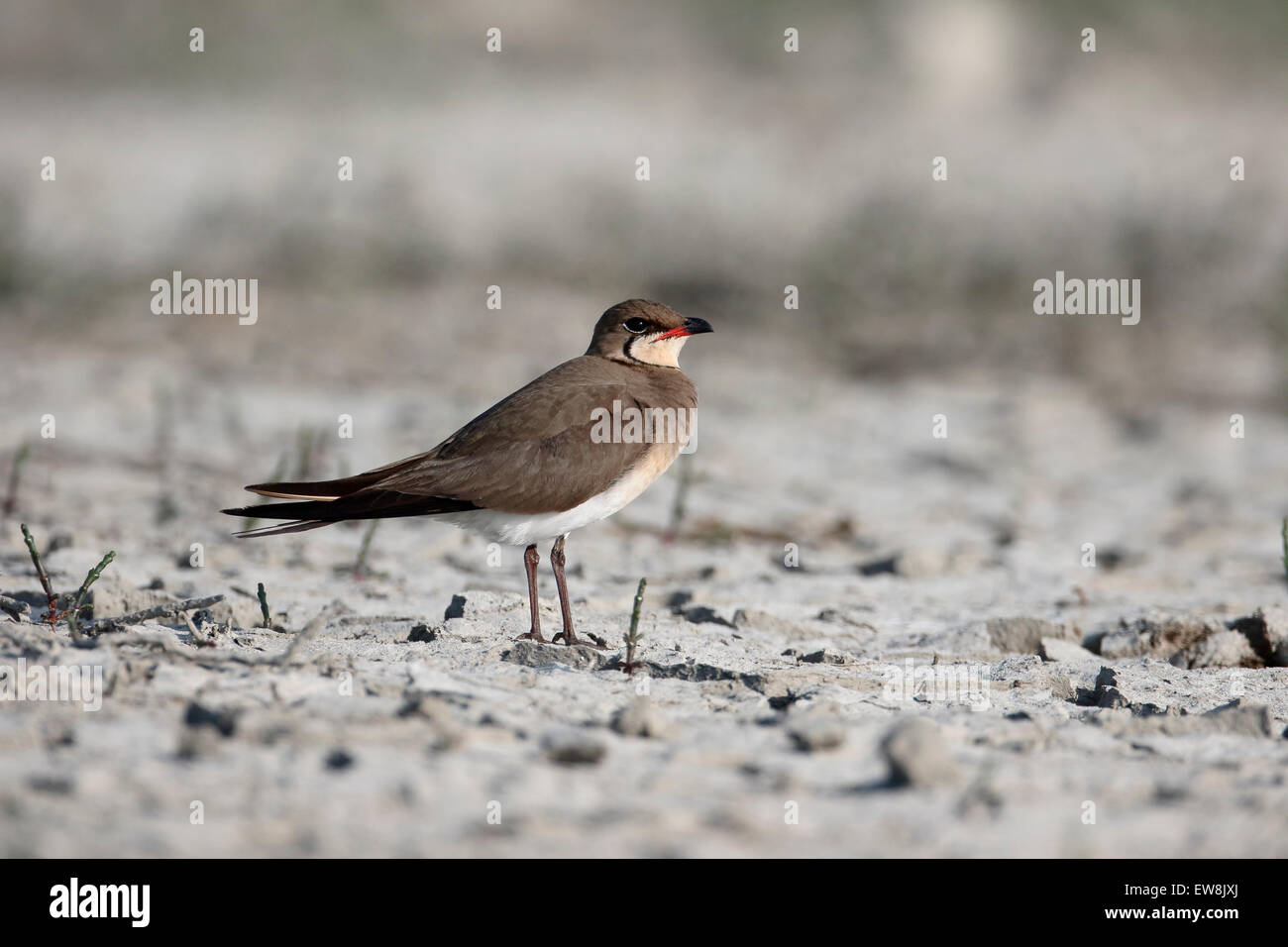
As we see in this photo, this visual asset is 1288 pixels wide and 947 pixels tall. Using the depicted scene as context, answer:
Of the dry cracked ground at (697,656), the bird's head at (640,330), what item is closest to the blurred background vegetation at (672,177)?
the dry cracked ground at (697,656)

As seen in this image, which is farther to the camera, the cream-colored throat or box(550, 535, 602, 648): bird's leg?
the cream-colored throat

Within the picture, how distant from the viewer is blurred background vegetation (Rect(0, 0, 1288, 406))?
382 inches

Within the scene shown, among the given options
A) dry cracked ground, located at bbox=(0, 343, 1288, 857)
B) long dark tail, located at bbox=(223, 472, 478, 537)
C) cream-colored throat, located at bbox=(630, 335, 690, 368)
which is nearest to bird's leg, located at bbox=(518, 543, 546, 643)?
dry cracked ground, located at bbox=(0, 343, 1288, 857)

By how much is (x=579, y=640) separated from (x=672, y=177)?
10483 mm

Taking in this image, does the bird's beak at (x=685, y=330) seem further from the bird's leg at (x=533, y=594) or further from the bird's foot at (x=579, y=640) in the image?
the bird's foot at (x=579, y=640)

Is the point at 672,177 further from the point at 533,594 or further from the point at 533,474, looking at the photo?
the point at 533,594

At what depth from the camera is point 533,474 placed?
13.7 feet

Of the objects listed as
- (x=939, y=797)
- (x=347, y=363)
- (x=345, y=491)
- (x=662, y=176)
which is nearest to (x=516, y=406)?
(x=345, y=491)

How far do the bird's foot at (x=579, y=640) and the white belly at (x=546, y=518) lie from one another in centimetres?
31

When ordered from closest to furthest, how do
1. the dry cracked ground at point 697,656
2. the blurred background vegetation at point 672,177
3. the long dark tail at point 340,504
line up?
the dry cracked ground at point 697,656
the long dark tail at point 340,504
the blurred background vegetation at point 672,177

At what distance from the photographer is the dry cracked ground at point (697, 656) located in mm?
2598

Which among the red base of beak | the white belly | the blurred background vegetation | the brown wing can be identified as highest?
the blurred background vegetation

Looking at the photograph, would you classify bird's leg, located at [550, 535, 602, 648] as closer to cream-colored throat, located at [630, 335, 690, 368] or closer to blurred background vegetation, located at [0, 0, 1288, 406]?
cream-colored throat, located at [630, 335, 690, 368]
